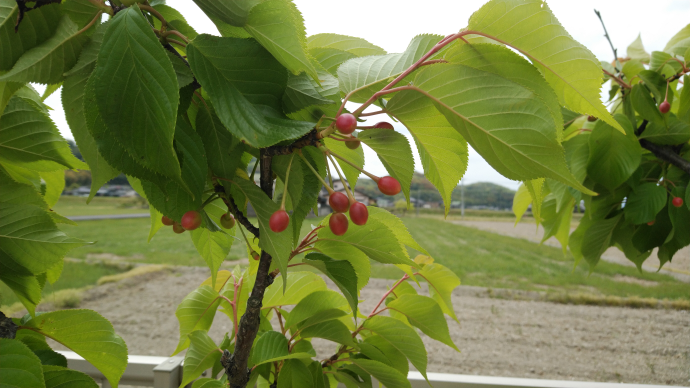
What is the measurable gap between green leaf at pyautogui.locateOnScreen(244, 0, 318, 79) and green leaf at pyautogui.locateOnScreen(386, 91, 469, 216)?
0.05m

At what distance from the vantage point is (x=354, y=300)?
24 cm

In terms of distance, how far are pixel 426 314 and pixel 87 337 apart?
282mm

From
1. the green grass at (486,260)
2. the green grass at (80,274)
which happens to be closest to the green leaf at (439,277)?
the green grass at (486,260)

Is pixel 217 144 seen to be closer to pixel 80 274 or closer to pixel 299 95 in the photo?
pixel 299 95

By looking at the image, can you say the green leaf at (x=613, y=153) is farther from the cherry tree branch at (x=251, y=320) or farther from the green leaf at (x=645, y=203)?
the cherry tree branch at (x=251, y=320)

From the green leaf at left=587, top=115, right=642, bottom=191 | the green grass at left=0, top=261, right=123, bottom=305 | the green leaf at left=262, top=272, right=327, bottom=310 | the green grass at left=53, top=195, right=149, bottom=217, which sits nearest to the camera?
the green leaf at left=262, top=272, right=327, bottom=310

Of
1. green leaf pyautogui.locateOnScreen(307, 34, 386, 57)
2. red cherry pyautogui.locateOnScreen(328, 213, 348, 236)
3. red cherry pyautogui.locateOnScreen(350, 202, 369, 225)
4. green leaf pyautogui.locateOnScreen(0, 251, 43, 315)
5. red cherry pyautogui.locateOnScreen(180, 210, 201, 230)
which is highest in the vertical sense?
green leaf pyautogui.locateOnScreen(307, 34, 386, 57)

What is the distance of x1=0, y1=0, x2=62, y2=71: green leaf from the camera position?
157 mm

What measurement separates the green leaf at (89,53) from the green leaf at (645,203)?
2.20 feet

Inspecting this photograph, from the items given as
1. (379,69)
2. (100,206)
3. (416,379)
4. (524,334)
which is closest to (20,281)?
(379,69)

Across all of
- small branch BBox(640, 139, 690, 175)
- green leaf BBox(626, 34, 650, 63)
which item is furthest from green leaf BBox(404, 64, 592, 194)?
green leaf BBox(626, 34, 650, 63)

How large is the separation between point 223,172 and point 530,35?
0.16 m

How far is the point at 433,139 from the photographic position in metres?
0.19

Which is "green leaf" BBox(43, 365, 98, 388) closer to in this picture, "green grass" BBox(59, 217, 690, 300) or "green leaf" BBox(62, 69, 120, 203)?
"green leaf" BBox(62, 69, 120, 203)
